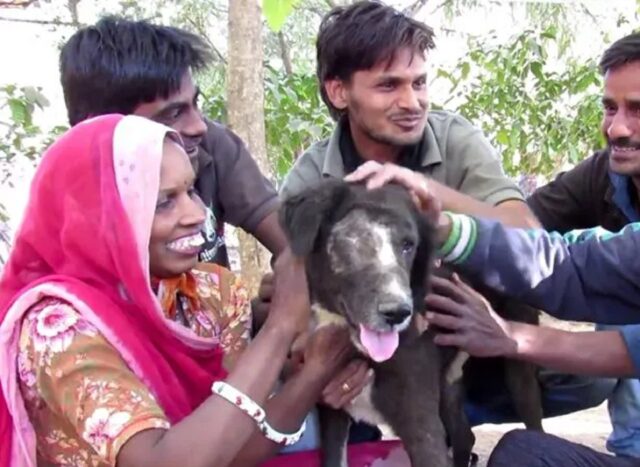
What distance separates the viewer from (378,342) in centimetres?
228

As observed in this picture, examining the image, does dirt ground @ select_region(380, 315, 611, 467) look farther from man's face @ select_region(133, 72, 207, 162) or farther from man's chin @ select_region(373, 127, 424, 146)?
man's face @ select_region(133, 72, 207, 162)

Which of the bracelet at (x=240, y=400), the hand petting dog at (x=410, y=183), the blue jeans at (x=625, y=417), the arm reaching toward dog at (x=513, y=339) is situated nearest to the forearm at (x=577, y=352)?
the arm reaching toward dog at (x=513, y=339)

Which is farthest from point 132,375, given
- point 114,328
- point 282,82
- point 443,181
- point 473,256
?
point 282,82

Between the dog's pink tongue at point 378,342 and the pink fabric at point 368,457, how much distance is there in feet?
2.01

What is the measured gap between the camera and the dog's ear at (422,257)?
242cm

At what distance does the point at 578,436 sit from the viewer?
5250 millimetres

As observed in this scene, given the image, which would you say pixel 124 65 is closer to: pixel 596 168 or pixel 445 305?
pixel 445 305

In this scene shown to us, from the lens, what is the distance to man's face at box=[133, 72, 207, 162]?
2.91 m

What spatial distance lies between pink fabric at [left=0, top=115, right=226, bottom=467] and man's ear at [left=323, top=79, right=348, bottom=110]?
1360 millimetres

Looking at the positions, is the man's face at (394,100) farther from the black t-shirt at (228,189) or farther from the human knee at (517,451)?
the human knee at (517,451)

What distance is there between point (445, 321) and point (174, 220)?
80 centimetres

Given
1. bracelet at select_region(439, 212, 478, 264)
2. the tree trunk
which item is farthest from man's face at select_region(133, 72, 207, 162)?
the tree trunk

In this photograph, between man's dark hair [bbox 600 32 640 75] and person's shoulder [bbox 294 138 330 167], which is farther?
person's shoulder [bbox 294 138 330 167]

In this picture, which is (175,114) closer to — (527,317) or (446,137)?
(446,137)
